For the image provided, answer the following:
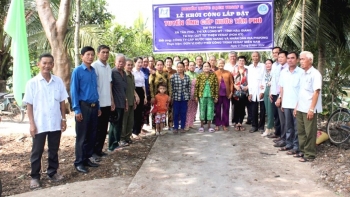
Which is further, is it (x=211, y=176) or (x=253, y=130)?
(x=253, y=130)

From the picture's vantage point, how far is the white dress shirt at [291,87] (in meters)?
5.50

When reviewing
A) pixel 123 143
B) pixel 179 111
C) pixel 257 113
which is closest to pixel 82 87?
pixel 123 143

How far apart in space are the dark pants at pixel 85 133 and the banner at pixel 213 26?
11.7 ft

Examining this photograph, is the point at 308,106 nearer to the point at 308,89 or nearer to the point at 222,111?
the point at 308,89

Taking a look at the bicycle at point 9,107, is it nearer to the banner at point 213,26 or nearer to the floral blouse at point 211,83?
the banner at point 213,26

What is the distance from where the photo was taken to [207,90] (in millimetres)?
7031

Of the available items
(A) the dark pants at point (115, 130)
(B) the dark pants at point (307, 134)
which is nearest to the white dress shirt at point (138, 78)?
(A) the dark pants at point (115, 130)

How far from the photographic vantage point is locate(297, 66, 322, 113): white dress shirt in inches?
199

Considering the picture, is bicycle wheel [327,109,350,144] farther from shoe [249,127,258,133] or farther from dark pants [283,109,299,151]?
shoe [249,127,258,133]

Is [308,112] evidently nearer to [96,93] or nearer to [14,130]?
[96,93]

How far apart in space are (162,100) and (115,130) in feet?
4.66

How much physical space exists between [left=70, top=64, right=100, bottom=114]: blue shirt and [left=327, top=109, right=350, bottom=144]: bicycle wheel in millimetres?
3989

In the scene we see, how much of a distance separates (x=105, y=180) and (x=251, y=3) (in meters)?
5.32

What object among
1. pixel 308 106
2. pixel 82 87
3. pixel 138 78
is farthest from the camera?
pixel 138 78
